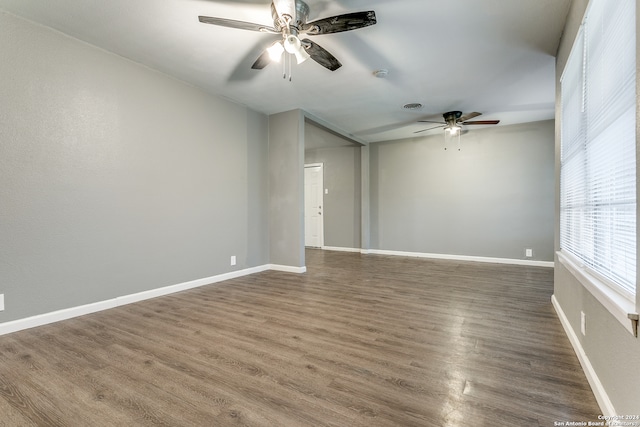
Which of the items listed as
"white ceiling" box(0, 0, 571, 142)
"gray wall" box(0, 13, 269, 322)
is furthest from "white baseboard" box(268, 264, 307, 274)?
"white ceiling" box(0, 0, 571, 142)

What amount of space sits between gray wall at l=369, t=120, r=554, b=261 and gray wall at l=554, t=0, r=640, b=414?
3.34 metres

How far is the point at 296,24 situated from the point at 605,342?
2.76 meters

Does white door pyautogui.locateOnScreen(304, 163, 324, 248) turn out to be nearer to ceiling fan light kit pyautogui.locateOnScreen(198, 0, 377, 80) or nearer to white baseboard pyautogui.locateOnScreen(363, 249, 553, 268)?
white baseboard pyautogui.locateOnScreen(363, 249, 553, 268)

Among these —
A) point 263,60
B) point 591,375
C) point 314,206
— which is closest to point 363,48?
point 263,60

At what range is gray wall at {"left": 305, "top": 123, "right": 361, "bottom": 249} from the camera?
7.16 m

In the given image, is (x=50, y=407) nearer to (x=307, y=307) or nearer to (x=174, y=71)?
(x=307, y=307)

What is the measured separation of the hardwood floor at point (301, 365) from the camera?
1.45 metres

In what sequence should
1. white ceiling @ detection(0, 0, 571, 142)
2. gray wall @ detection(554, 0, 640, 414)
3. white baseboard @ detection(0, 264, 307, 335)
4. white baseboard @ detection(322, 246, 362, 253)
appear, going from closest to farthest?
1. gray wall @ detection(554, 0, 640, 414)
2. white ceiling @ detection(0, 0, 571, 142)
3. white baseboard @ detection(0, 264, 307, 335)
4. white baseboard @ detection(322, 246, 362, 253)

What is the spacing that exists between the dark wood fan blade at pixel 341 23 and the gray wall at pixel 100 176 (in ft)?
7.03

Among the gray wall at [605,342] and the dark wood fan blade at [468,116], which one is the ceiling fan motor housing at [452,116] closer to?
the dark wood fan blade at [468,116]

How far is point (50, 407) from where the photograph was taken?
1498 mm

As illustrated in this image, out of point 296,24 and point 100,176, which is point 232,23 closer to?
point 296,24

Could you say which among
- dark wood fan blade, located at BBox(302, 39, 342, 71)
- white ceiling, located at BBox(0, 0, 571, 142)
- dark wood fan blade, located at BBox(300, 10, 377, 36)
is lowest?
dark wood fan blade, located at BBox(302, 39, 342, 71)

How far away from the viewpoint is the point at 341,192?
289 inches
